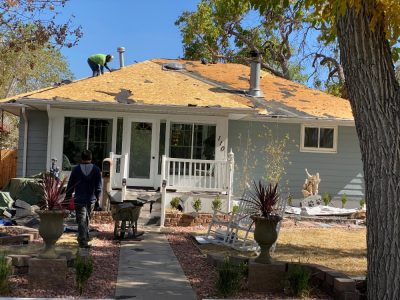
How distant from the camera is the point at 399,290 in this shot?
5004mm

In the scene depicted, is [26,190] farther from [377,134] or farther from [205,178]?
[377,134]

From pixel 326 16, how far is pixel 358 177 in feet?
36.3

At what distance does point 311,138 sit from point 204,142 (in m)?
3.78

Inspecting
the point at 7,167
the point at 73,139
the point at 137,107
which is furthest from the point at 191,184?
the point at 7,167

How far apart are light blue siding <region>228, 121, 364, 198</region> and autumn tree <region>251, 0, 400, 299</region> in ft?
34.8

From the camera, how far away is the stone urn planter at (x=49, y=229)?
6086mm

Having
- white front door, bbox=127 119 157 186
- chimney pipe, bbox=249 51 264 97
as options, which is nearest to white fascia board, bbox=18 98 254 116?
white front door, bbox=127 119 157 186

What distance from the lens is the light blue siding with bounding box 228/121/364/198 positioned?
16.1m

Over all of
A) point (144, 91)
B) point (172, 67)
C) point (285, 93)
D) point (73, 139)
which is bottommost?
point (73, 139)

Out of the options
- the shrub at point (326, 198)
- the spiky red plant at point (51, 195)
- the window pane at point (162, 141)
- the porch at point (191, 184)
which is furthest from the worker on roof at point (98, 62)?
the spiky red plant at point (51, 195)

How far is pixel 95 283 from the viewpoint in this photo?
6328 mm

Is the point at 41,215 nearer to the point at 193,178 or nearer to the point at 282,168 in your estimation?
the point at 193,178

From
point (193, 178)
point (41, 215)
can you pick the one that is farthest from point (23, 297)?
point (193, 178)

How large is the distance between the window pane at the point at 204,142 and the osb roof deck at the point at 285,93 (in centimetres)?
262
